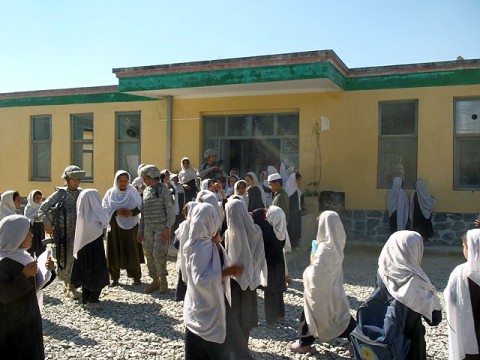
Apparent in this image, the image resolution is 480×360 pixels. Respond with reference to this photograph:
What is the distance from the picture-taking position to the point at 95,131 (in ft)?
40.7

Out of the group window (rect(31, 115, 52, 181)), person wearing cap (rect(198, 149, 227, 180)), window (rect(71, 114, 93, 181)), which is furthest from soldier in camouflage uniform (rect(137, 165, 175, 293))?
window (rect(31, 115, 52, 181))

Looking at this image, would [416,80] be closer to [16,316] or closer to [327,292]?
[327,292]

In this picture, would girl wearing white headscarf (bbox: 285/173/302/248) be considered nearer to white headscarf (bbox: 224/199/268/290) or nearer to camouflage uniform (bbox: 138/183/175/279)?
camouflage uniform (bbox: 138/183/175/279)

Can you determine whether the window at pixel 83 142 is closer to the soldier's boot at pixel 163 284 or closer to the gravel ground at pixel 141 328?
the gravel ground at pixel 141 328

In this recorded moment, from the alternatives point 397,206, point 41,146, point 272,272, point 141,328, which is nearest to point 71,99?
point 41,146

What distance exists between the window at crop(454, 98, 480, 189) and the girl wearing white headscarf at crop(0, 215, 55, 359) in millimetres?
8562

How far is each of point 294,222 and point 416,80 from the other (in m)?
4.00

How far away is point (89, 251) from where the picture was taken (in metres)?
5.47

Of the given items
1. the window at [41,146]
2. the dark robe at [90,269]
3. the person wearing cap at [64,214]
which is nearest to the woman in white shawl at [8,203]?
the person wearing cap at [64,214]

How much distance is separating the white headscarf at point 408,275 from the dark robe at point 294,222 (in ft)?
17.1

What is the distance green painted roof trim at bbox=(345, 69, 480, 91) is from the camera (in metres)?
9.05

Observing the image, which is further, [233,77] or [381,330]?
[233,77]

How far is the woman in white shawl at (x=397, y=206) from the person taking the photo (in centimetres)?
916

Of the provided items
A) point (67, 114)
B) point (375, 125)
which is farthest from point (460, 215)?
point (67, 114)
